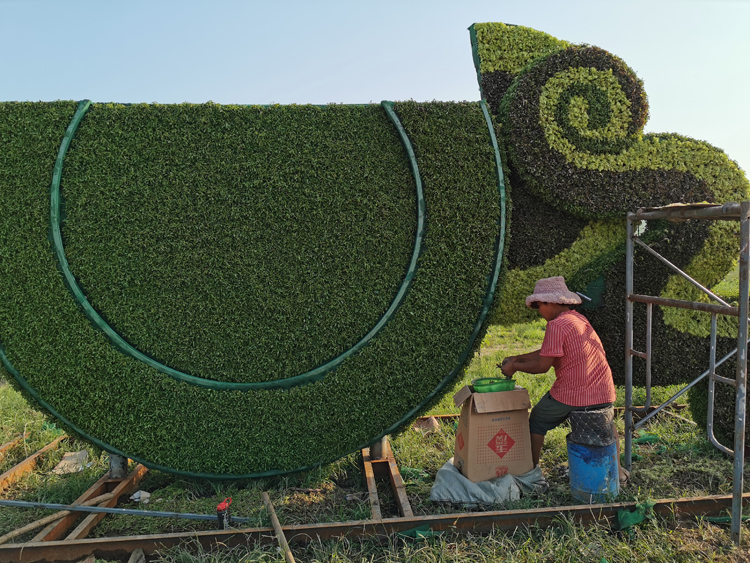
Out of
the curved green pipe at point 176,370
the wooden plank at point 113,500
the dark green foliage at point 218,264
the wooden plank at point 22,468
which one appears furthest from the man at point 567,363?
the wooden plank at point 22,468

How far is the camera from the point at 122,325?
3816mm

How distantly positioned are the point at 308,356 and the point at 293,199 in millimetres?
1206

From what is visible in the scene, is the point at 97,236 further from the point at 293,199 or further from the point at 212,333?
the point at 293,199

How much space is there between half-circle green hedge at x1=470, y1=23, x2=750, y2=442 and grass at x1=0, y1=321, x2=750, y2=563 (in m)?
0.72

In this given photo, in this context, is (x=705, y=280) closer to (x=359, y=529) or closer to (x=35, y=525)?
(x=359, y=529)

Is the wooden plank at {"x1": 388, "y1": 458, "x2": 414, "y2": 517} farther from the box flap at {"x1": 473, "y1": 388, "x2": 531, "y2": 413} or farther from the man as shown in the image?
the man

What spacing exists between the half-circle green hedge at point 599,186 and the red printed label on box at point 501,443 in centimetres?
96

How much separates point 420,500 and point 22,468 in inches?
133

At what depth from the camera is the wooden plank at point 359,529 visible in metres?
3.09

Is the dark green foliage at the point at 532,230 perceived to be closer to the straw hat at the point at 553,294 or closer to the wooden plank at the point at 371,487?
the straw hat at the point at 553,294

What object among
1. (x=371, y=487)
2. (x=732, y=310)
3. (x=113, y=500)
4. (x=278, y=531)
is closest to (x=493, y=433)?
(x=371, y=487)

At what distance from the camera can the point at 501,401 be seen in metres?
3.62

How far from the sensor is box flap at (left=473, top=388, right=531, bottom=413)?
3582mm

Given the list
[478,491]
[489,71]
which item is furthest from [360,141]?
[478,491]
